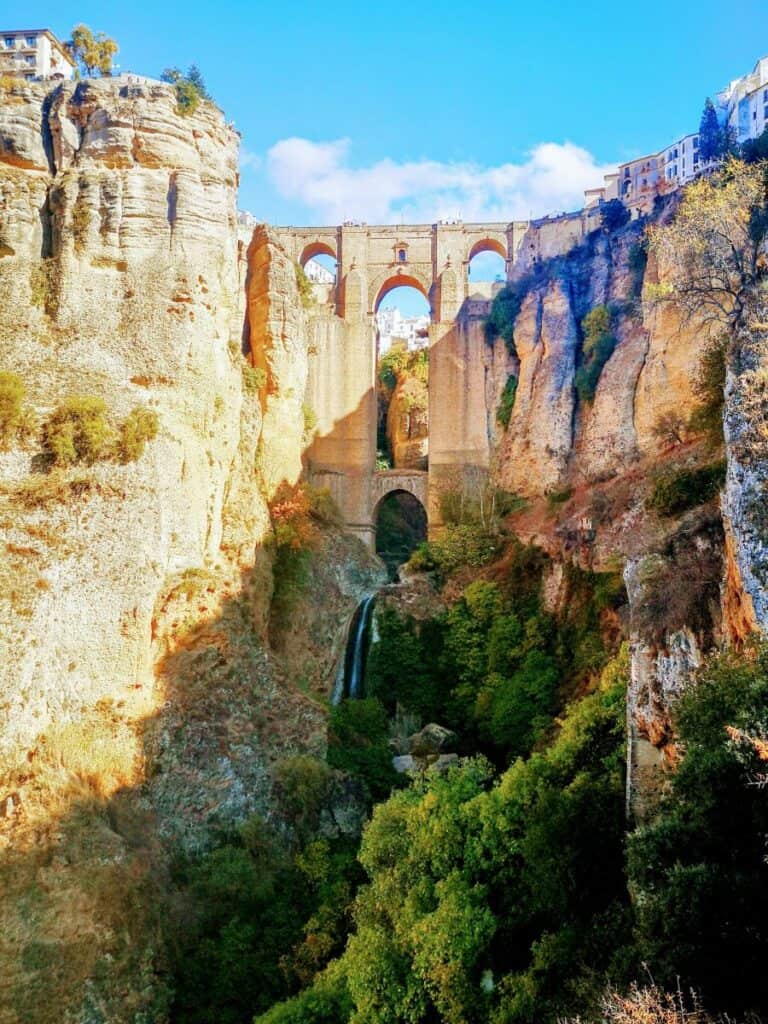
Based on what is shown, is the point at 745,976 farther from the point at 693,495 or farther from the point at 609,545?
the point at 609,545

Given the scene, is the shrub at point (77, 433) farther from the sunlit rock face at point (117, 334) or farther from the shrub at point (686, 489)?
the shrub at point (686, 489)

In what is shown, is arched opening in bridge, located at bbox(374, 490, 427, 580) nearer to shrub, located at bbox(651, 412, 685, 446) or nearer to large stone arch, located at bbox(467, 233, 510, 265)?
large stone arch, located at bbox(467, 233, 510, 265)

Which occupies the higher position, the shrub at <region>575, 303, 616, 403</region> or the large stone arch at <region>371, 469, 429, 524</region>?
the shrub at <region>575, 303, 616, 403</region>

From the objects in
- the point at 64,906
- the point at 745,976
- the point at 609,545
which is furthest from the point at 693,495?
the point at 64,906

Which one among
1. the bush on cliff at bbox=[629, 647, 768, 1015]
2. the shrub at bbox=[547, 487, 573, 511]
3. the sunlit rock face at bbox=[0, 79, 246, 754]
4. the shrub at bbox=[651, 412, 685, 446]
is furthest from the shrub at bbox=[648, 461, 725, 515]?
the sunlit rock face at bbox=[0, 79, 246, 754]

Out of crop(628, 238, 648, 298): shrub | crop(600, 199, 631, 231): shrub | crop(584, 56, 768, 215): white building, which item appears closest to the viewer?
crop(628, 238, 648, 298): shrub

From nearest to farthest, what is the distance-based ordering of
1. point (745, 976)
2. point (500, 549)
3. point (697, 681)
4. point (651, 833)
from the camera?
point (745, 976) < point (651, 833) < point (697, 681) < point (500, 549)

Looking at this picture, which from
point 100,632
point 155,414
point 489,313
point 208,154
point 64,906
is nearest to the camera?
point 64,906
